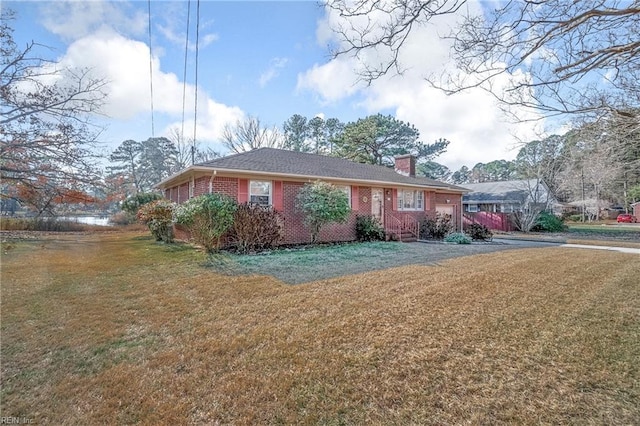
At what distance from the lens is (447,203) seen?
18219 mm

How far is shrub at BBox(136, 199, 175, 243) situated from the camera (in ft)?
39.9

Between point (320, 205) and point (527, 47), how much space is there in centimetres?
738

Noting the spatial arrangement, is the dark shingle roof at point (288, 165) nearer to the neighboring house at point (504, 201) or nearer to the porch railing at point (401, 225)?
the porch railing at point (401, 225)

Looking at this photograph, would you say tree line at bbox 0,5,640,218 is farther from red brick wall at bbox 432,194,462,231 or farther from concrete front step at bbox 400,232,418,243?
concrete front step at bbox 400,232,418,243

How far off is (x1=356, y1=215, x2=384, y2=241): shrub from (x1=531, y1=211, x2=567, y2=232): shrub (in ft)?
51.9

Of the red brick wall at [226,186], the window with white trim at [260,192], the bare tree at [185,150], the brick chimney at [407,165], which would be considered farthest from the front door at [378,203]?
the bare tree at [185,150]

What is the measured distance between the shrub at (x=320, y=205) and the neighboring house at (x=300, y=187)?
42 centimetres

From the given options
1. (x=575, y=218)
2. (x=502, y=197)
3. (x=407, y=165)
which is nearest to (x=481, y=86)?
(x=407, y=165)

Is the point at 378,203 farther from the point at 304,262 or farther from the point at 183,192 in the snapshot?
the point at 183,192

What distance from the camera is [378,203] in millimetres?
14523

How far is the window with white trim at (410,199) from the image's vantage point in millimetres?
15386

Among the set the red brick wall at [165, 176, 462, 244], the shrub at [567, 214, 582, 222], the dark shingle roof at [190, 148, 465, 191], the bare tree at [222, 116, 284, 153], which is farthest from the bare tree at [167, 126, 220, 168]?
the shrub at [567, 214, 582, 222]

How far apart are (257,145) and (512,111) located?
2851 cm

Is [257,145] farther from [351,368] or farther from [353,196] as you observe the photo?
[351,368]
